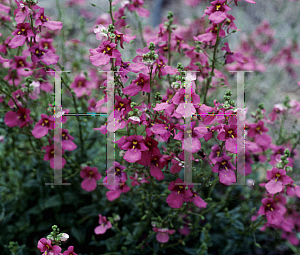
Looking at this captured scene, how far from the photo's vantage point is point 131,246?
2.42 metres

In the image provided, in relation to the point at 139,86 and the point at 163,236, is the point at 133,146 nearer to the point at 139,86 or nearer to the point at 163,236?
the point at 139,86

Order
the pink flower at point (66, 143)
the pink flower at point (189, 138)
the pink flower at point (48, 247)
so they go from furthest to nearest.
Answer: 1. the pink flower at point (66, 143)
2. the pink flower at point (189, 138)
3. the pink flower at point (48, 247)

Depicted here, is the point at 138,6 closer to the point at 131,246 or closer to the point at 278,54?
the point at 131,246

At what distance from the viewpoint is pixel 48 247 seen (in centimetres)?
138

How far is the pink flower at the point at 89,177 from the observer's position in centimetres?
224

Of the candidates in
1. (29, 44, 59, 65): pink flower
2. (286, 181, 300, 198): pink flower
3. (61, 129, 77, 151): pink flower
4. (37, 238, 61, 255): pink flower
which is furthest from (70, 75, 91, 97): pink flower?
(286, 181, 300, 198): pink flower

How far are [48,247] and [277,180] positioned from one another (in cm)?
137

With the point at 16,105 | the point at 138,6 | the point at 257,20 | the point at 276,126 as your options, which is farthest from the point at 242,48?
the point at 16,105

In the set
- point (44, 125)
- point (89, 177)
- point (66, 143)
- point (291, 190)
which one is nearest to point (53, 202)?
point (89, 177)

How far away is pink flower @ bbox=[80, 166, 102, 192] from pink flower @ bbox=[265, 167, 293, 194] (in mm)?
1161

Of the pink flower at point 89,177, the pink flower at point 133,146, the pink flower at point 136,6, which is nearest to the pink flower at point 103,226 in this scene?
the pink flower at point 89,177

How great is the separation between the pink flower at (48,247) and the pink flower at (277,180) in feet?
4.06

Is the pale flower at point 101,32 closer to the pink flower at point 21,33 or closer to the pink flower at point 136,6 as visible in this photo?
the pink flower at point 21,33

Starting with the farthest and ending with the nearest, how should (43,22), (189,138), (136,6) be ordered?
1. (136,6)
2. (43,22)
3. (189,138)
